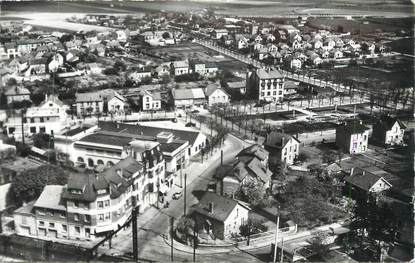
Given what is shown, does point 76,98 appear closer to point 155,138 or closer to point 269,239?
point 155,138

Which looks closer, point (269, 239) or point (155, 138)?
point (269, 239)

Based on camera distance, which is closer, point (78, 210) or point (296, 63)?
point (78, 210)

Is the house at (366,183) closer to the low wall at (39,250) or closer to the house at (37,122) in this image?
the low wall at (39,250)

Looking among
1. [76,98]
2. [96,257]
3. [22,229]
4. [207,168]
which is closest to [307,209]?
[207,168]

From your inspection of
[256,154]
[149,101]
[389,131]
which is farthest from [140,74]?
[256,154]

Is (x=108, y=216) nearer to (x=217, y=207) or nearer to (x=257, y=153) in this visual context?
(x=217, y=207)

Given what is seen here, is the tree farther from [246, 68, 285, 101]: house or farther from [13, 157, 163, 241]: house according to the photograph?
[246, 68, 285, 101]: house
